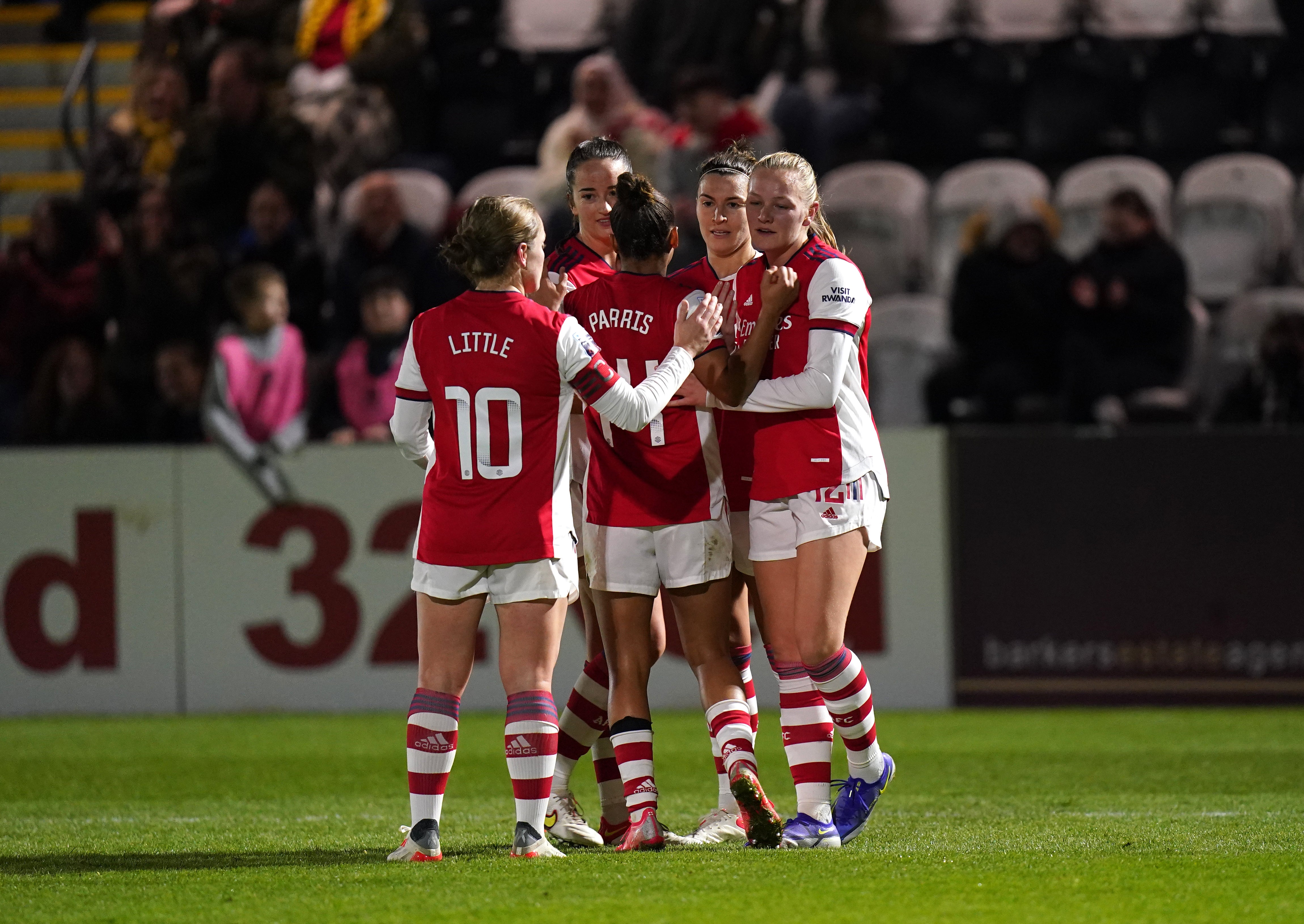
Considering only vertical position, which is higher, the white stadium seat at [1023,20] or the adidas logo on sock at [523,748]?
the white stadium seat at [1023,20]

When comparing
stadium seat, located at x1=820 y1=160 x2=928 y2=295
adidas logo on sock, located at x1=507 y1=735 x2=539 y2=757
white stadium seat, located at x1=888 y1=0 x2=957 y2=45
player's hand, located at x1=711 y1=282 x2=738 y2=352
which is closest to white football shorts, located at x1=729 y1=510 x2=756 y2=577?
player's hand, located at x1=711 y1=282 x2=738 y2=352

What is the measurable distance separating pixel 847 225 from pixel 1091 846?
24.0 ft

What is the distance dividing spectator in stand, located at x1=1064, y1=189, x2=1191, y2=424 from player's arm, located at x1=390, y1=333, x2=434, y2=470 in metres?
6.12

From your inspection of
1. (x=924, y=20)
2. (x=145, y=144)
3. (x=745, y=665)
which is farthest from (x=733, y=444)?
(x=145, y=144)

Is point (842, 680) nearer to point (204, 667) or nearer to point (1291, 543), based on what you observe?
point (1291, 543)

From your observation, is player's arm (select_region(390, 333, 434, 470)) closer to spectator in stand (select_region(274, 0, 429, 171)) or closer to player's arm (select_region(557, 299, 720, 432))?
player's arm (select_region(557, 299, 720, 432))

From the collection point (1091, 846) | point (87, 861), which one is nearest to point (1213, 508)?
point (1091, 846)

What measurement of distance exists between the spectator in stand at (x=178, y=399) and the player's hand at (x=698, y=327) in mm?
6077

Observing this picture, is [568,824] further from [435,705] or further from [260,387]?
[260,387]

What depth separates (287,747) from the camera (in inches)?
317

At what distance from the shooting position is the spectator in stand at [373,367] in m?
10.1

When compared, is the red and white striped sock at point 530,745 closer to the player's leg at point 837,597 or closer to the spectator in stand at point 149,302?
the player's leg at point 837,597

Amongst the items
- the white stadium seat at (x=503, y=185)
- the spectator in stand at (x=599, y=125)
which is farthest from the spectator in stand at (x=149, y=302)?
the spectator in stand at (x=599, y=125)

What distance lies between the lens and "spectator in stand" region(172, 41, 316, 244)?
11.8 meters
